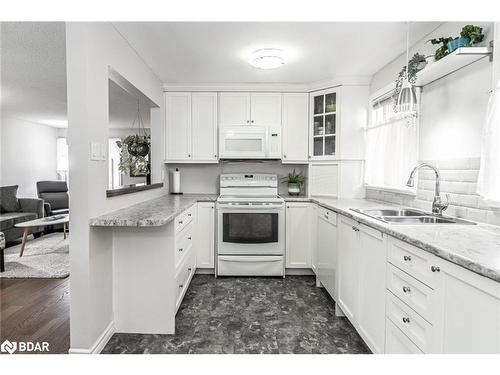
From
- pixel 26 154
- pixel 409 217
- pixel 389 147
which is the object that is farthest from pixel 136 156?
pixel 26 154

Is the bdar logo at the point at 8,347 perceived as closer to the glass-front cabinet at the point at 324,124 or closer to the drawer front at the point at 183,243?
the drawer front at the point at 183,243

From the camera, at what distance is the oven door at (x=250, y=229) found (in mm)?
3215

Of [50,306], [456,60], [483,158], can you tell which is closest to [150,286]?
[50,306]

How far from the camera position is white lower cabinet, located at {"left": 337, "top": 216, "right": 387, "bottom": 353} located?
5.49 ft

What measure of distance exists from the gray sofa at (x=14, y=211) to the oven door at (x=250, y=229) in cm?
335

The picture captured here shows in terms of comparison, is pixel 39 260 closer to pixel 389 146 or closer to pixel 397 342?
pixel 397 342

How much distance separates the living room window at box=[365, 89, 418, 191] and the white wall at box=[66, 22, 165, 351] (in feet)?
7.35

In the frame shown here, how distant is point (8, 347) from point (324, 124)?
3513 millimetres

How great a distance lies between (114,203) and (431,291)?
2063mm

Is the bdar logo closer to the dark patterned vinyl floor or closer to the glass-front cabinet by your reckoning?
the dark patterned vinyl floor

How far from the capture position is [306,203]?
3383mm

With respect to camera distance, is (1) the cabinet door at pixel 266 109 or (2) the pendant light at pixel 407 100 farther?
(1) the cabinet door at pixel 266 109

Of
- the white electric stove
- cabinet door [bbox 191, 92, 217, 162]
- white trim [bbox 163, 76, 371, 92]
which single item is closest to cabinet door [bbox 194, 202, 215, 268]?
the white electric stove

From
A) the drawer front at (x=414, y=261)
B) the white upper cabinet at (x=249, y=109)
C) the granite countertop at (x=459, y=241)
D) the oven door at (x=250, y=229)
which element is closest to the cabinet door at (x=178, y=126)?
the white upper cabinet at (x=249, y=109)
